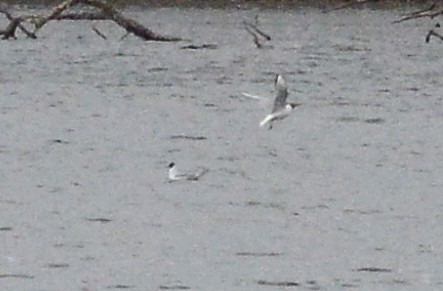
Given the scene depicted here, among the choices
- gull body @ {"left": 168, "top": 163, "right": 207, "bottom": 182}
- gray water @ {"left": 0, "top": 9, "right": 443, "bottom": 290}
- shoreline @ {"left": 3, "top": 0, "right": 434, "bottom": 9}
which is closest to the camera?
gray water @ {"left": 0, "top": 9, "right": 443, "bottom": 290}

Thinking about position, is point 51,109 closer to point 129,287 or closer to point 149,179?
point 149,179

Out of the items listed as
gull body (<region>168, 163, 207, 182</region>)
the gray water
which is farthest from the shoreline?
gull body (<region>168, 163, 207, 182</region>)

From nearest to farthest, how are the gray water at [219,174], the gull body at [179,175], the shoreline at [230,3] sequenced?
the gray water at [219,174]
the gull body at [179,175]
the shoreline at [230,3]

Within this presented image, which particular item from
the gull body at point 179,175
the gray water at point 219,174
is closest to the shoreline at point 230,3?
the gray water at point 219,174

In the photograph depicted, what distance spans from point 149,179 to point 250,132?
6.64 m

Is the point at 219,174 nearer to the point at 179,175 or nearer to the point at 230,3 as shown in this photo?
the point at 179,175

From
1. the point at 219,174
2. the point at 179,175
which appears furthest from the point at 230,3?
the point at 179,175

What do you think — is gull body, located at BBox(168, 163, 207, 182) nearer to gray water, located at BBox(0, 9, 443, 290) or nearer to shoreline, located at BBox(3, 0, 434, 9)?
gray water, located at BBox(0, 9, 443, 290)

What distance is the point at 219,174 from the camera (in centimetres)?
2811

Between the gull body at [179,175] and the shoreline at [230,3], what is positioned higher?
the gull body at [179,175]

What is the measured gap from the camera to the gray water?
829 inches

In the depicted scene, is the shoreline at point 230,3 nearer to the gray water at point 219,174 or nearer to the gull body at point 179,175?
the gray water at point 219,174

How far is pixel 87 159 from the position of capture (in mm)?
29984

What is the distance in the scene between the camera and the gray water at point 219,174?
21.1 metres
